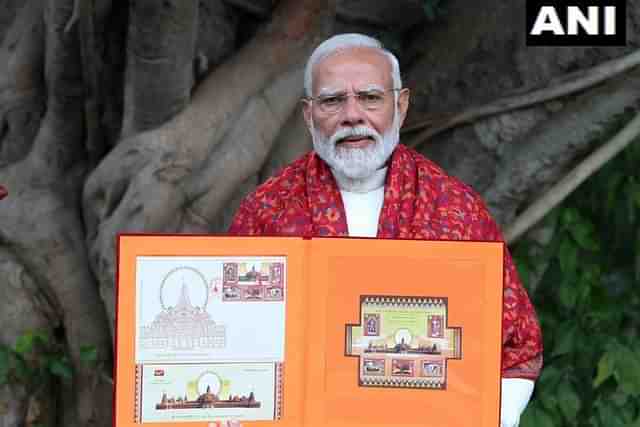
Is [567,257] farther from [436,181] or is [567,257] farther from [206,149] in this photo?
[436,181]

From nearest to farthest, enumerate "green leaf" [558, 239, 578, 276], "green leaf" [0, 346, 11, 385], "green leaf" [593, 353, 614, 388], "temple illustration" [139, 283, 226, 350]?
"temple illustration" [139, 283, 226, 350], "green leaf" [0, 346, 11, 385], "green leaf" [593, 353, 614, 388], "green leaf" [558, 239, 578, 276]

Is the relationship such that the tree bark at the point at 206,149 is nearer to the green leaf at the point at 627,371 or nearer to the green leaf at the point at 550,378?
the green leaf at the point at 550,378

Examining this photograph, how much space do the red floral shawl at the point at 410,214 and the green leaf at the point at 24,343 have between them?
1.40 m

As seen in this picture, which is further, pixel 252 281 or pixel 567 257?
pixel 567 257

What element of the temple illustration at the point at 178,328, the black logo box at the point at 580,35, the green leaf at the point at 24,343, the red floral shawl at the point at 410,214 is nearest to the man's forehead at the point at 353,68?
the red floral shawl at the point at 410,214

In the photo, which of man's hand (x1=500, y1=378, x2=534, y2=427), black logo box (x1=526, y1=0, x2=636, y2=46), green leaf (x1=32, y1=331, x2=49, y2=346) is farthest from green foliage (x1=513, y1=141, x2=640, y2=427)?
man's hand (x1=500, y1=378, x2=534, y2=427)

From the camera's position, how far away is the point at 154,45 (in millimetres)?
3482

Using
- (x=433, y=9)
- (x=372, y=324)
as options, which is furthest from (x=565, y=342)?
(x=372, y=324)

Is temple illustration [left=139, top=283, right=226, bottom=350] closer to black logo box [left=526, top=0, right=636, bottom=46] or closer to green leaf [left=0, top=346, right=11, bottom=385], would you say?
green leaf [left=0, top=346, right=11, bottom=385]

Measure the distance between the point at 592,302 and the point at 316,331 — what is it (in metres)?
2.34

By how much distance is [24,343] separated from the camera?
12.3 ft

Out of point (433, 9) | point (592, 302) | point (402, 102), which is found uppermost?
point (433, 9)

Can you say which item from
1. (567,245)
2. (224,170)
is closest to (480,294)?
(224,170)

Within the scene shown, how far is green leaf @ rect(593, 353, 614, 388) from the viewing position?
13.2 ft
